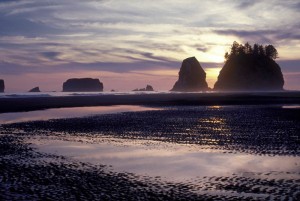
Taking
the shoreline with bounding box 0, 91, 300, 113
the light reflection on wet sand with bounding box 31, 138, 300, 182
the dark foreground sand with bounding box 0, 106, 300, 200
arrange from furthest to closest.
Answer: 1. the shoreline with bounding box 0, 91, 300, 113
2. the light reflection on wet sand with bounding box 31, 138, 300, 182
3. the dark foreground sand with bounding box 0, 106, 300, 200

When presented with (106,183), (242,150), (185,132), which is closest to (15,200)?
(106,183)

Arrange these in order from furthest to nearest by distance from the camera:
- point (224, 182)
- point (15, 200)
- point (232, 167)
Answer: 1. point (232, 167)
2. point (224, 182)
3. point (15, 200)

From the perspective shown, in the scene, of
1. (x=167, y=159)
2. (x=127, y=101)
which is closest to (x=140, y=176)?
(x=167, y=159)

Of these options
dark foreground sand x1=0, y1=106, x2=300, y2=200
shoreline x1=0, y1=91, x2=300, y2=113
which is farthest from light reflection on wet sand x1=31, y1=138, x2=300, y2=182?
shoreline x1=0, y1=91, x2=300, y2=113

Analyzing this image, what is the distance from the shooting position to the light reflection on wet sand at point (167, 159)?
2048 cm

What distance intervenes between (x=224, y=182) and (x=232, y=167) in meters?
3.62

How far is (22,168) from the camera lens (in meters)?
21.4

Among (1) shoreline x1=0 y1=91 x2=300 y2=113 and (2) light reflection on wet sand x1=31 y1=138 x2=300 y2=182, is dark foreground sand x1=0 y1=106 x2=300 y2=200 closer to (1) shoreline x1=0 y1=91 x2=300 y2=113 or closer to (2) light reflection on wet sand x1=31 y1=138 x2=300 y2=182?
(2) light reflection on wet sand x1=31 y1=138 x2=300 y2=182

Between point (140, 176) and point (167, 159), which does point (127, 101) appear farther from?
point (140, 176)

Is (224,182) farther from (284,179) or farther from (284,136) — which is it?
(284,136)

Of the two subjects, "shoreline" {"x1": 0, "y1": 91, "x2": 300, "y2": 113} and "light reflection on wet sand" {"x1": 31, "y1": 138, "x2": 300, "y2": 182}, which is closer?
"light reflection on wet sand" {"x1": 31, "y1": 138, "x2": 300, "y2": 182}

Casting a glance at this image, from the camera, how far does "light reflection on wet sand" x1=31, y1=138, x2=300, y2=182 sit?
20.5m

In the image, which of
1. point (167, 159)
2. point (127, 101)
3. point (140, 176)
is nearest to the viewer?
point (140, 176)

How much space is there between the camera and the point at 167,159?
23938mm
